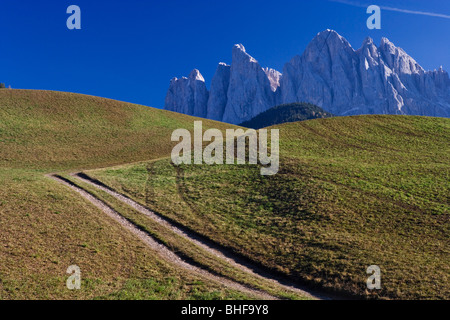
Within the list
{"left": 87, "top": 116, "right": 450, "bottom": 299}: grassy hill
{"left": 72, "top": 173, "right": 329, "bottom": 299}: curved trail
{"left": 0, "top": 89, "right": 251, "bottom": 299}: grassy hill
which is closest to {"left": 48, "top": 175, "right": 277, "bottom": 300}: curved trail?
{"left": 0, "top": 89, "right": 251, "bottom": 299}: grassy hill

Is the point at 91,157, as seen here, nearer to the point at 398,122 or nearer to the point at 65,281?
the point at 65,281

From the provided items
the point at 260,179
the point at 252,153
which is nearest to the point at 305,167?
the point at 260,179

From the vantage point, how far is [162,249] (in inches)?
958

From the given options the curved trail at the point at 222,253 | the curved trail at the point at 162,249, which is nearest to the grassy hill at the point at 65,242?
the curved trail at the point at 162,249

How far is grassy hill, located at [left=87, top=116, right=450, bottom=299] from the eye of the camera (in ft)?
69.8

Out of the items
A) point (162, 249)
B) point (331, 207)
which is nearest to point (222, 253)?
point (162, 249)

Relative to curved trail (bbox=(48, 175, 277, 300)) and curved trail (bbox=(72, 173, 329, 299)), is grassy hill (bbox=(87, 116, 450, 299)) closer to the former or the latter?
curved trail (bbox=(72, 173, 329, 299))

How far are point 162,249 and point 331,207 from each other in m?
18.4

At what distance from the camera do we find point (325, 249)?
78.2ft

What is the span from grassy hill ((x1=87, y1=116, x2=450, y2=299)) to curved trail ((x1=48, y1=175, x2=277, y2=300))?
4.10 meters

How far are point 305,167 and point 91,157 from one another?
140ft

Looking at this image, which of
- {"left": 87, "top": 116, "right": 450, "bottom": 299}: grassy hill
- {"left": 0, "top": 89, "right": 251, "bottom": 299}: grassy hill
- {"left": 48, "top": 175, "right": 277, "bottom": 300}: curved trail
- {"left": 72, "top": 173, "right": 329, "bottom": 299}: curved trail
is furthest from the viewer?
{"left": 87, "top": 116, "right": 450, "bottom": 299}: grassy hill

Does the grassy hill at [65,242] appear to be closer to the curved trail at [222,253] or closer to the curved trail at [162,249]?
the curved trail at [162,249]

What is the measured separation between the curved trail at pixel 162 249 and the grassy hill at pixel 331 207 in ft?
13.4
